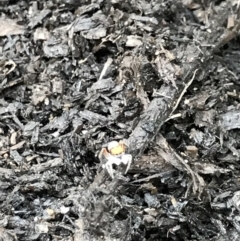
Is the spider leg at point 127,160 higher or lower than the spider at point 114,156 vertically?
lower

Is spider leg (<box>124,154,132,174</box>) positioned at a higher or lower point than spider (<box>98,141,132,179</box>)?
lower

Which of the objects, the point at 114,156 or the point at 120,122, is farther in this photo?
the point at 120,122

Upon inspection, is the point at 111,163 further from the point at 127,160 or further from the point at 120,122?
the point at 120,122

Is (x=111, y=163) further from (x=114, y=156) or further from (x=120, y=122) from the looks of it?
(x=120, y=122)

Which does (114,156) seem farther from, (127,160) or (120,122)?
(120,122)

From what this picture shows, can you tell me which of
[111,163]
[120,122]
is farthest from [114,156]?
[120,122]

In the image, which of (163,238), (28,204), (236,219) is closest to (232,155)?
(236,219)
